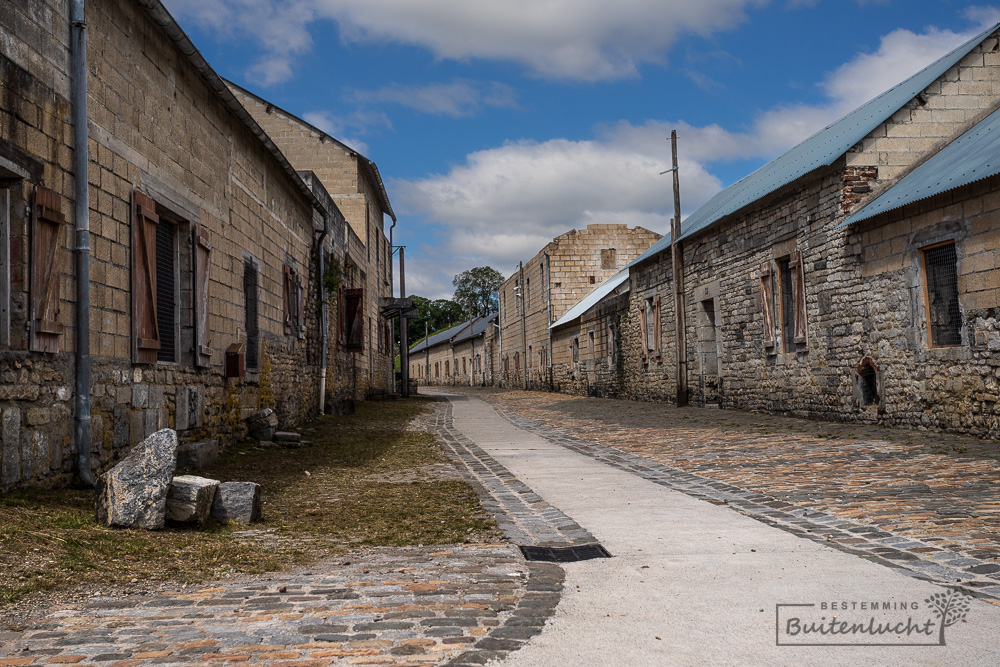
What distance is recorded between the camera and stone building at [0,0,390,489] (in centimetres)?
560

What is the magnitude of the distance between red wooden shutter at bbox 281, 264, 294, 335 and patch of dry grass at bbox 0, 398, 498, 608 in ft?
17.9

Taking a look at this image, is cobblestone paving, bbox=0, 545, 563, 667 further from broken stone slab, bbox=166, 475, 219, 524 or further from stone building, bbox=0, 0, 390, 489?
stone building, bbox=0, 0, 390, 489

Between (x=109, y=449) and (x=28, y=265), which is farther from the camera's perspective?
(x=109, y=449)

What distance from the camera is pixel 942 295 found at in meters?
10.7

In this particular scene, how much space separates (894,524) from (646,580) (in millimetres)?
2082

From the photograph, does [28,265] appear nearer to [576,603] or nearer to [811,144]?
[576,603]

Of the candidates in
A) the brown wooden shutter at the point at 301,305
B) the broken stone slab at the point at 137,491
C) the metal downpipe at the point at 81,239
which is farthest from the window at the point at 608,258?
the broken stone slab at the point at 137,491

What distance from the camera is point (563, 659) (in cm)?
294

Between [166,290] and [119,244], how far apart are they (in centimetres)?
153

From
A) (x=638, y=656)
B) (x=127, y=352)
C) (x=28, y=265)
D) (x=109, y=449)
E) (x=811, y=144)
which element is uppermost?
(x=811, y=144)

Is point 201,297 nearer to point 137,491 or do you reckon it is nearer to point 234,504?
point 234,504

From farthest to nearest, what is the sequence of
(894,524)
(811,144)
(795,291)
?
(811,144) < (795,291) < (894,524)

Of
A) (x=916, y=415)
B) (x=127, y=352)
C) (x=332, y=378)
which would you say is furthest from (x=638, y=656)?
(x=332, y=378)

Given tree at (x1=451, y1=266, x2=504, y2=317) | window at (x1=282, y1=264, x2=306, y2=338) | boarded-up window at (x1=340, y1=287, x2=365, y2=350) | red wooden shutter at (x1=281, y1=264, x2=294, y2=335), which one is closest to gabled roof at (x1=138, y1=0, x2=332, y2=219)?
red wooden shutter at (x1=281, y1=264, x2=294, y2=335)
